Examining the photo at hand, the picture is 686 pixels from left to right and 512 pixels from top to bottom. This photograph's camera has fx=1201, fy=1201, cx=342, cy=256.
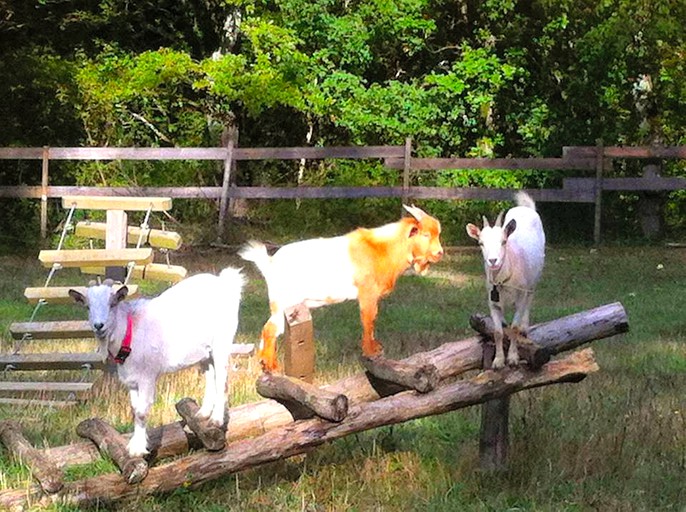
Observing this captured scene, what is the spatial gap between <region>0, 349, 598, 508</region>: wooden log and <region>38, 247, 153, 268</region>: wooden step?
10.0ft

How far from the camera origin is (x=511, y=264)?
5.99 metres

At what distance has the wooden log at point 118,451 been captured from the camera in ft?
19.9

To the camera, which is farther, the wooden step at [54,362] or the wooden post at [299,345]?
the wooden step at [54,362]

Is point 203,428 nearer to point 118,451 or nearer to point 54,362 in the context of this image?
point 118,451

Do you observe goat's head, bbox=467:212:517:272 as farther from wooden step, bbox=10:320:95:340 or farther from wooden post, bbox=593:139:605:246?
wooden post, bbox=593:139:605:246

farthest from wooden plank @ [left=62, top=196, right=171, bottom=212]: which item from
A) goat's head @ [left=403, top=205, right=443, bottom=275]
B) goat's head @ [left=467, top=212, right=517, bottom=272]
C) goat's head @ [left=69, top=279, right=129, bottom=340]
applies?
goat's head @ [left=467, top=212, right=517, bottom=272]

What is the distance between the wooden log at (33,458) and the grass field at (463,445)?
0.16 m

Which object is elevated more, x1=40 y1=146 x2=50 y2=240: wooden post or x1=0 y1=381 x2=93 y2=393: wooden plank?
x1=40 y1=146 x2=50 y2=240: wooden post

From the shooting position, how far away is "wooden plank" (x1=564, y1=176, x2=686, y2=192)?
20.4 meters

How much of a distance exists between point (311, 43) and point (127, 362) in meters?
18.6

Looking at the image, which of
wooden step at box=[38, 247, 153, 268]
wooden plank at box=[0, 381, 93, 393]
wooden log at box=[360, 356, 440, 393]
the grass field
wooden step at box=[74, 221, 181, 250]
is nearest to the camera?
wooden log at box=[360, 356, 440, 393]

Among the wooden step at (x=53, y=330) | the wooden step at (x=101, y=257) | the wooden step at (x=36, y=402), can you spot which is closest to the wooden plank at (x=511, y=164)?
the wooden step at (x=101, y=257)

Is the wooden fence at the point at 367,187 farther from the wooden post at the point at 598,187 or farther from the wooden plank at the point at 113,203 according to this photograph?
the wooden plank at the point at 113,203

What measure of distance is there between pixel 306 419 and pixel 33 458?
148cm
